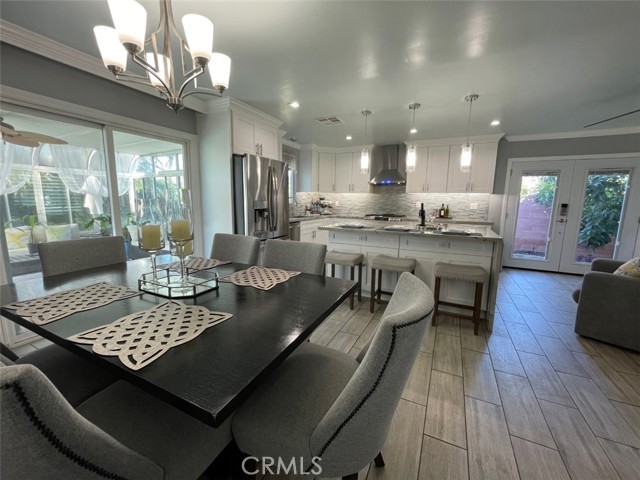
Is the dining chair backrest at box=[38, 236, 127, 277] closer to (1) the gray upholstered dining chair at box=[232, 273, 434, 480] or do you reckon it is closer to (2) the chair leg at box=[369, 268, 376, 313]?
(1) the gray upholstered dining chair at box=[232, 273, 434, 480]

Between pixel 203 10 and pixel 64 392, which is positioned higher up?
pixel 203 10

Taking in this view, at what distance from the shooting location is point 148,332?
90cm

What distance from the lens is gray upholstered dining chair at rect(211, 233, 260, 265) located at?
204 centimetres

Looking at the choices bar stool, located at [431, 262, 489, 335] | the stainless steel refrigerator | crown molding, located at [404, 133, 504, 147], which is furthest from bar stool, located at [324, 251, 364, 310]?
crown molding, located at [404, 133, 504, 147]

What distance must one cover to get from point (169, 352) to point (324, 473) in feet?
2.03

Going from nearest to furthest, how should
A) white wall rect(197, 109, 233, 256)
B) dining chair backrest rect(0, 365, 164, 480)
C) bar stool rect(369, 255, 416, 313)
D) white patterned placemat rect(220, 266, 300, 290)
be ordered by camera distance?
dining chair backrest rect(0, 365, 164, 480), white patterned placemat rect(220, 266, 300, 290), bar stool rect(369, 255, 416, 313), white wall rect(197, 109, 233, 256)

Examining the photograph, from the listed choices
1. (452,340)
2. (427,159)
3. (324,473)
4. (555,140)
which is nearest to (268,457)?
(324,473)

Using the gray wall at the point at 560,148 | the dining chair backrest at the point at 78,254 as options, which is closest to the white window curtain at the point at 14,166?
the dining chair backrest at the point at 78,254

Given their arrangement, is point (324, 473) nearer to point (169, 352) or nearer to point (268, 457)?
point (268, 457)

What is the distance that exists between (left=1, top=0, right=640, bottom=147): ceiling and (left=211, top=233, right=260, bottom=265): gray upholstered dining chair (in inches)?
59.5

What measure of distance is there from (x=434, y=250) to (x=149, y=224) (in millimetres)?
2683

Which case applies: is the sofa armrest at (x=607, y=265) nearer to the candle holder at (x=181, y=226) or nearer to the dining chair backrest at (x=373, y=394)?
the dining chair backrest at (x=373, y=394)

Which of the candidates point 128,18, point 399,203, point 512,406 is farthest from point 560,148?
point 128,18

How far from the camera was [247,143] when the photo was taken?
11.6ft
